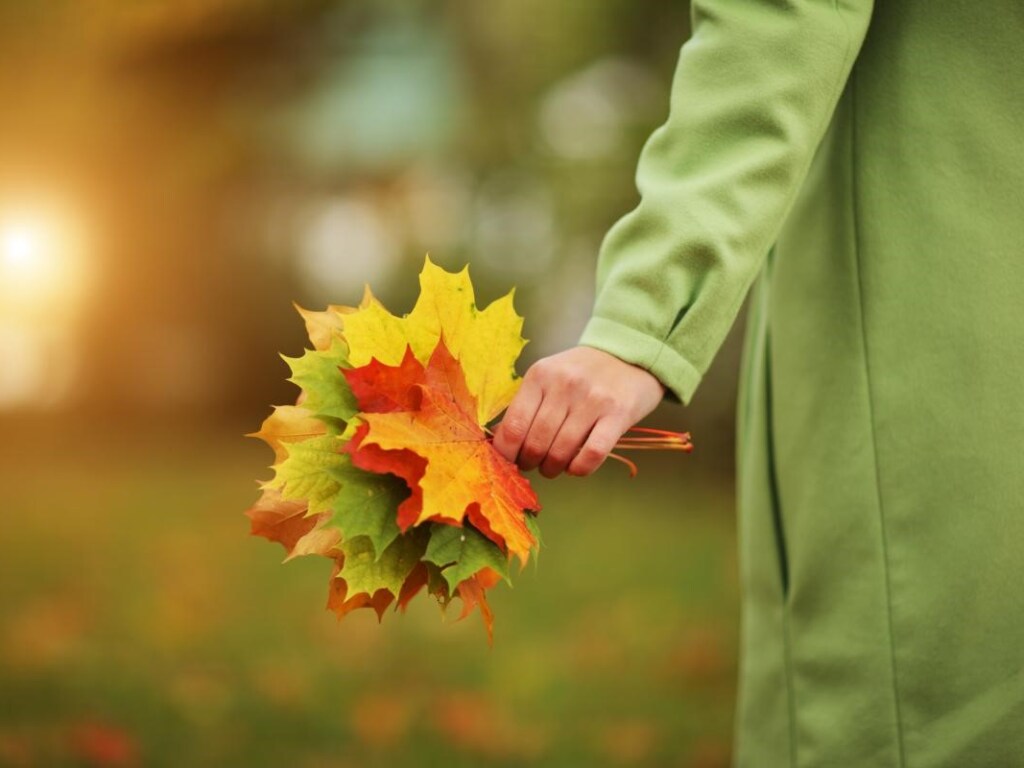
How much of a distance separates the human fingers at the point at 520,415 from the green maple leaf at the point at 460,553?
9 centimetres

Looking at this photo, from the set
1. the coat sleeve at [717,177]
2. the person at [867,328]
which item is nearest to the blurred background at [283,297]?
the person at [867,328]

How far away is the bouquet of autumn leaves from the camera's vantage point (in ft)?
3.18

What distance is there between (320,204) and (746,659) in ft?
19.9

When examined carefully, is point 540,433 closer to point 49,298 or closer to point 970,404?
point 970,404

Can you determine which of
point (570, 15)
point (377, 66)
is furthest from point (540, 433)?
point (377, 66)

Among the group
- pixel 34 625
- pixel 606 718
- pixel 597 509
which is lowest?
pixel 597 509

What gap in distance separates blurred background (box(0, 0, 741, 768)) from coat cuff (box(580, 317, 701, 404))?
214cm

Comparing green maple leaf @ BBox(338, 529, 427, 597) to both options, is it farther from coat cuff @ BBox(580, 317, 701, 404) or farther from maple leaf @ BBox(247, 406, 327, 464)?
coat cuff @ BBox(580, 317, 701, 404)

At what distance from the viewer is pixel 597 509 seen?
538 cm

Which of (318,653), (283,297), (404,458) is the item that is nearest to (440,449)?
(404,458)

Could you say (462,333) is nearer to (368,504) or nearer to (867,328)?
(368,504)

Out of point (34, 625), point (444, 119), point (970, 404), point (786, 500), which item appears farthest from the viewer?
point (444, 119)

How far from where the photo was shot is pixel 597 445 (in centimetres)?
98

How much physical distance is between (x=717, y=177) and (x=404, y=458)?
1.28 feet
